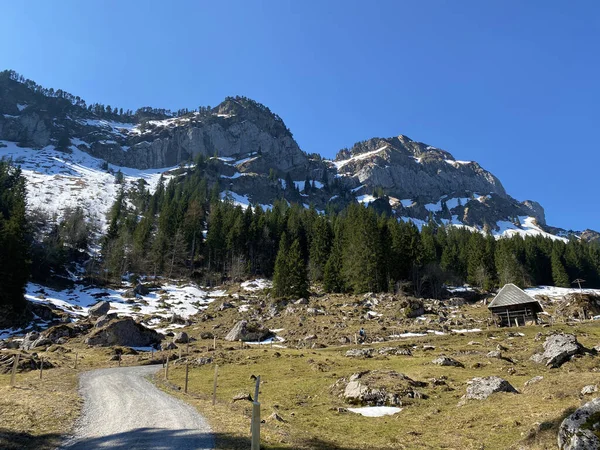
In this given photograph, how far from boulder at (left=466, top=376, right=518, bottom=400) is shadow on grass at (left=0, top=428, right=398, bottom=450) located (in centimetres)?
813

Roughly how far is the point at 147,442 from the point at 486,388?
14.7 metres

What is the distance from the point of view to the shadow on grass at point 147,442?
10672mm

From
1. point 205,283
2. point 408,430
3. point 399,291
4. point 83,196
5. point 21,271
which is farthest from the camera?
point 83,196

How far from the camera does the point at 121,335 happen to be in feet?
155

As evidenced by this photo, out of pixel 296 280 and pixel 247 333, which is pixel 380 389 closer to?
pixel 247 333

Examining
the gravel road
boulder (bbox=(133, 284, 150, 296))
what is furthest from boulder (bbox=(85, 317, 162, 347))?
boulder (bbox=(133, 284, 150, 296))

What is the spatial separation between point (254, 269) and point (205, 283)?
1505cm

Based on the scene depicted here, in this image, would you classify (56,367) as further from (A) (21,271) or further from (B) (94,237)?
(B) (94,237)

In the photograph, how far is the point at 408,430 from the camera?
13.5 metres

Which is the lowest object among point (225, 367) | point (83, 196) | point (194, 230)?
point (225, 367)

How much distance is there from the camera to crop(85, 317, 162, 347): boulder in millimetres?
45938

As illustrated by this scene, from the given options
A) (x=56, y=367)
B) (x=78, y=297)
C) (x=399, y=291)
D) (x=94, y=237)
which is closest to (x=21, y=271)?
(x=78, y=297)

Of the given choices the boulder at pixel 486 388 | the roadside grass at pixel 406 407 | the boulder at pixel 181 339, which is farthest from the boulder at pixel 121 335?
the boulder at pixel 486 388

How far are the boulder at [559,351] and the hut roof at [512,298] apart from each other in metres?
27.0
